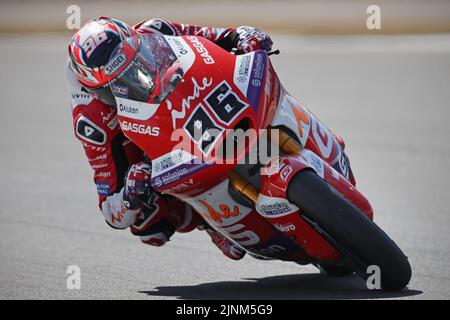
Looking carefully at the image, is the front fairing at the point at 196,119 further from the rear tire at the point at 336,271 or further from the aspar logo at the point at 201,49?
the rear tire at the point at 336,271

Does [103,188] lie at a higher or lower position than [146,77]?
lower

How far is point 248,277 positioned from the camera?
5496 mm

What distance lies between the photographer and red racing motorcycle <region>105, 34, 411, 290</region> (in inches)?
167

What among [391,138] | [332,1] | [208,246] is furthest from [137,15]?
[208,246]

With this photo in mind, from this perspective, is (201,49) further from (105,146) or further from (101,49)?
(105,146)

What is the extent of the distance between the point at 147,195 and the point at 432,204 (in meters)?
3.51

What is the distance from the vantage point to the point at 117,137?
4.91 meters

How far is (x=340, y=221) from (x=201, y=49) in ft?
3.79

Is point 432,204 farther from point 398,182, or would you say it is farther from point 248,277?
point 248,277

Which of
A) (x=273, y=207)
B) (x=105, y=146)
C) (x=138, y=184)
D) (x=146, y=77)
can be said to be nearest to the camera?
(x=273, y=207)

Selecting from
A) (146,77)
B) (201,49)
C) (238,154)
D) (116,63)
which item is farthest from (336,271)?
(116,63)

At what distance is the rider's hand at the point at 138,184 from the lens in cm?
464

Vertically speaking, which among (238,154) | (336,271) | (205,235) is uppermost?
(238,154)

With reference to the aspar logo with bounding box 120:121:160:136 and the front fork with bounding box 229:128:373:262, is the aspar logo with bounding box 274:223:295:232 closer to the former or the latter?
the front fork with bounding box 229:128:373:262
